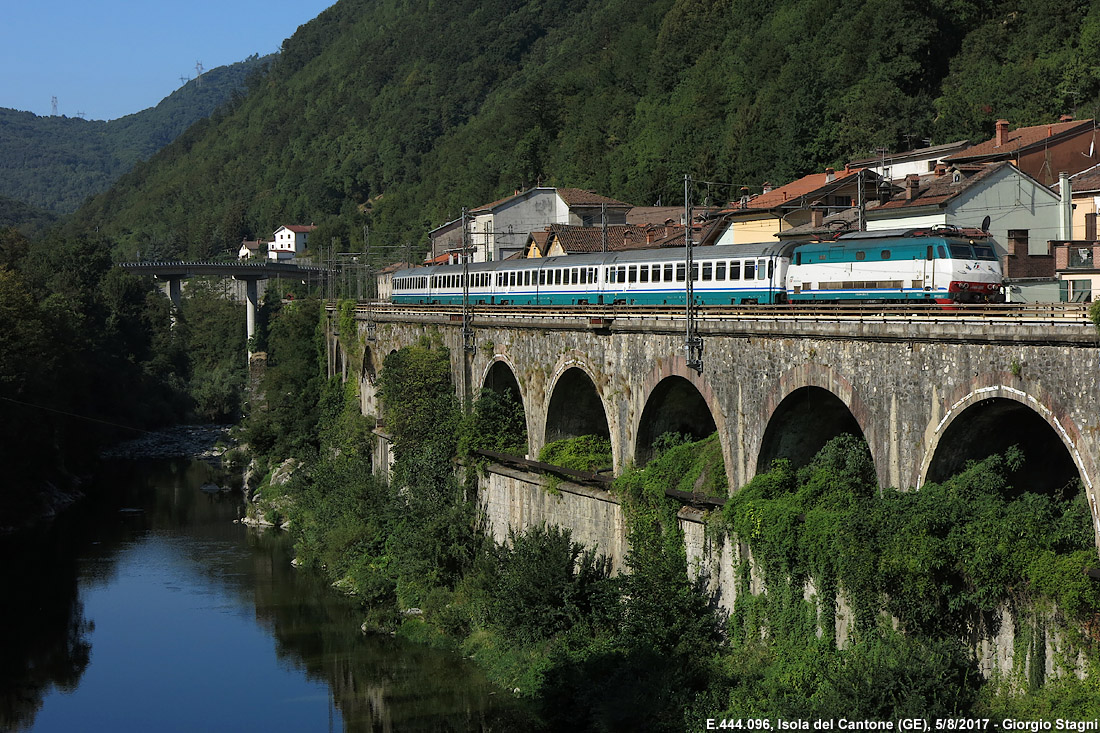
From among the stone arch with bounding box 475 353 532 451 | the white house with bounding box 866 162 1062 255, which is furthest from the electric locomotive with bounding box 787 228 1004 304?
the stone arch with bounding box 475 353 532 451

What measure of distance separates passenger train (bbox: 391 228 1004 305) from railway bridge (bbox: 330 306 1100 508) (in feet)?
5.72

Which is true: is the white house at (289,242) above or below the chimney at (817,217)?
above

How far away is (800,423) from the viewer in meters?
25.3

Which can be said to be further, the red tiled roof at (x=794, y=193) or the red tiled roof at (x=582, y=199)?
the red tiled roof at (x=582, y=199)

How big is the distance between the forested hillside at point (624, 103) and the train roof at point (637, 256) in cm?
2790

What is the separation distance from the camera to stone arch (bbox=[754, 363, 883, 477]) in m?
24.5

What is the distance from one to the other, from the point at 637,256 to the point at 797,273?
702cm

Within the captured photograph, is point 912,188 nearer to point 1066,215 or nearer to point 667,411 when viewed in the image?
point 1066,215

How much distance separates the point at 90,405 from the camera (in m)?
72.8

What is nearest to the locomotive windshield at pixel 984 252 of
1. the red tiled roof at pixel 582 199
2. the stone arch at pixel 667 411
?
the stone arch at pixel 667 411

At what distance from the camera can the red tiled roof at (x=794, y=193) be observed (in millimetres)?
48594

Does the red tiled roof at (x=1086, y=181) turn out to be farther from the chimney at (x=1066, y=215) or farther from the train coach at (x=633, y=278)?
the train coach at (x=633, y=278)

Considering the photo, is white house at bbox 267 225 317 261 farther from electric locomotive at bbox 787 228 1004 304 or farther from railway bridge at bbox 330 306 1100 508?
electric locomotive at bbox 787 228 1004 304

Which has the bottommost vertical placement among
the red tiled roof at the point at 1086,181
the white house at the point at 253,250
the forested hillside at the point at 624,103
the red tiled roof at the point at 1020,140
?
the red tiled roof at the point at 1086,181
